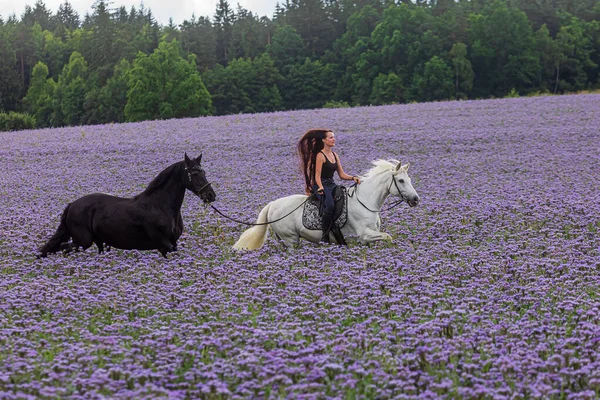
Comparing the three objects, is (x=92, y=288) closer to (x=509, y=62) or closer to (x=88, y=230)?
(x=88, y=230)

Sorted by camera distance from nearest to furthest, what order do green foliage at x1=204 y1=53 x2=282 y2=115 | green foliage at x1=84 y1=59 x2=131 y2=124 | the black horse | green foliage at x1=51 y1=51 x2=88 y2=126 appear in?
the black horse
green foliage at x1=84 y1=59 x2=131 y2=124
green foliage at x1=204 y1=53 x2=282 y2=115
green foliage at x1=51 y1=51 x2=88 y2=126

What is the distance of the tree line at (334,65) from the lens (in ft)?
268

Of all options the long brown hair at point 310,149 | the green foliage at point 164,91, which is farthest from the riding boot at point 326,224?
the green foliage at point 164,91

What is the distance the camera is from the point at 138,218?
11000 millimetres

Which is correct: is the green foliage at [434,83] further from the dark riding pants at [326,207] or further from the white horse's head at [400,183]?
the dark riding pants at [326,207]

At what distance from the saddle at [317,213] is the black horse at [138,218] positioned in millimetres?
1344

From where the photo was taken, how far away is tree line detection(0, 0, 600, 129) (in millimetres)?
Answer: 81688

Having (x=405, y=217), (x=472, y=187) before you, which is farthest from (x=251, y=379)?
(x=472, y=187)

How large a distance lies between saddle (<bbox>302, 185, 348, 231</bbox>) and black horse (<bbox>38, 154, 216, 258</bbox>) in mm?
1344

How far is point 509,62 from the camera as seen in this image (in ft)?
287

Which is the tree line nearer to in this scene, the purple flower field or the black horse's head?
the purple flower field

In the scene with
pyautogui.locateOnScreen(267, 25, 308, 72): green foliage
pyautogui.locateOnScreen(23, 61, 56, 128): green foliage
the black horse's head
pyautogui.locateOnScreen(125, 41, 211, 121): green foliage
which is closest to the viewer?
the black horse's head

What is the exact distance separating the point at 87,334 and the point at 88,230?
4515 millimetres

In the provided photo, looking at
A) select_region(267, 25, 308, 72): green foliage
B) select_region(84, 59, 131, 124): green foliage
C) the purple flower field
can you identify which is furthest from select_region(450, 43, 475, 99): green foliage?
the purple flower field
